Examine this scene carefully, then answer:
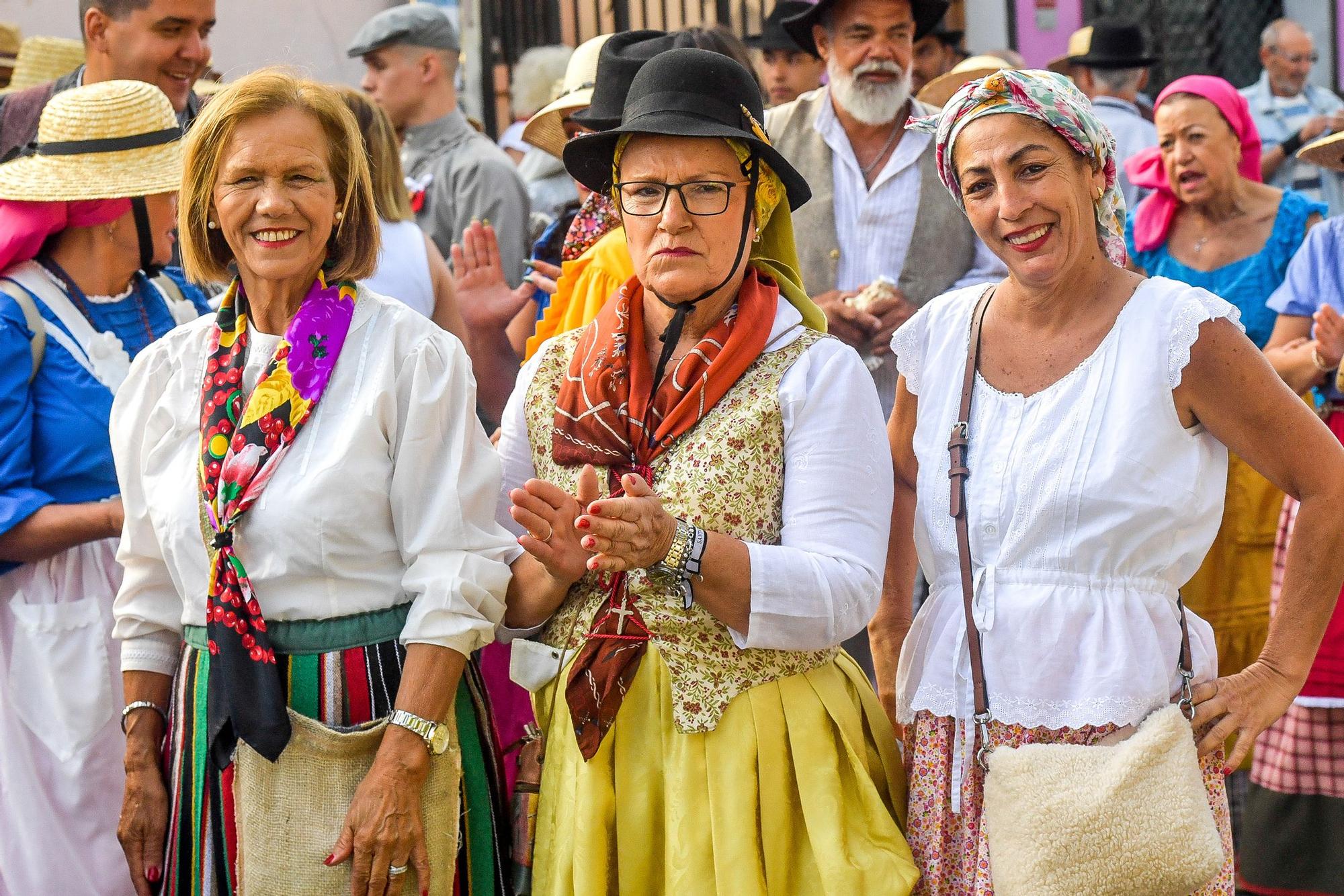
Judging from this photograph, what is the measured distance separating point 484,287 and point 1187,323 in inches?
101

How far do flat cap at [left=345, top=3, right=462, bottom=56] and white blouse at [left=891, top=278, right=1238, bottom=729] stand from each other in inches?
169

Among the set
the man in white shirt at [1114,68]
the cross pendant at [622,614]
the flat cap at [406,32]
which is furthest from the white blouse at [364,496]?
the man in white shirt at [1114,68]

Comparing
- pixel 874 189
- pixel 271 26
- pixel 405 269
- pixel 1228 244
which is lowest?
pixel 1228 244

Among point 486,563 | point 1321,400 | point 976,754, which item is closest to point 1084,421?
point 976,754

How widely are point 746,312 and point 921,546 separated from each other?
61 cm

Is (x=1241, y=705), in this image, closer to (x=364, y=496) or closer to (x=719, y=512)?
(x=719, y=512)

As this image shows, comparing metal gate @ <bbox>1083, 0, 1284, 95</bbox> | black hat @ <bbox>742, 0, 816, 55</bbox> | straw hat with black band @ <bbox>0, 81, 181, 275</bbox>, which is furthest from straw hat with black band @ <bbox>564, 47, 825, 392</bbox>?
metal gate @ <bbox>1083, 0, 1284, 95</bbox>

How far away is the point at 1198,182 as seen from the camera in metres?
5.29

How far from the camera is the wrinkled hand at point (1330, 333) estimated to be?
438cm

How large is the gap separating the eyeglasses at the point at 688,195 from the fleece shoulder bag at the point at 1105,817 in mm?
1154

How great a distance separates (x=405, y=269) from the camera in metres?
4.73

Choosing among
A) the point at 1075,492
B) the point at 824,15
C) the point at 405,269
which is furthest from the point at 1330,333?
the point at 405,269

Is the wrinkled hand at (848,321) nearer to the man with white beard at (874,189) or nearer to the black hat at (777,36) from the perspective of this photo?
the man with white beard at (874,189)

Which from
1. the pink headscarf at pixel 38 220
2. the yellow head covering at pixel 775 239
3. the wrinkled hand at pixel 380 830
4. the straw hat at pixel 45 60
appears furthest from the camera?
the straw hat at pixel 45 60
